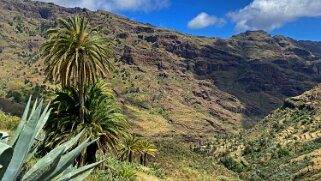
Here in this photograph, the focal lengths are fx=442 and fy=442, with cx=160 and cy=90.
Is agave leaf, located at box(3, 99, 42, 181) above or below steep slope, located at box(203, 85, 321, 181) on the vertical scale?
above

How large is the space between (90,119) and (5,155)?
23372 millimetres

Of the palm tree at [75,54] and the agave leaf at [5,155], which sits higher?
the palm tree at [75,54]

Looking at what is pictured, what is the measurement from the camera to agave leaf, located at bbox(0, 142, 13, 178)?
379cm

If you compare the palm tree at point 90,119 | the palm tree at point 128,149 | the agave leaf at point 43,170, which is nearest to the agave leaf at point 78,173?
the agave leaf at point 43,170

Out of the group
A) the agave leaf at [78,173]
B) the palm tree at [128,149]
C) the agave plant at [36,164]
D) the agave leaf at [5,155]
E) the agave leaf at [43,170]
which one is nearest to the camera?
the agave leaf at [5,155]

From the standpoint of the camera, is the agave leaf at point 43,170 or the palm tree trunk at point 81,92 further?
the palm tree trunk at point 81,92

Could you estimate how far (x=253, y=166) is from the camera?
494ft

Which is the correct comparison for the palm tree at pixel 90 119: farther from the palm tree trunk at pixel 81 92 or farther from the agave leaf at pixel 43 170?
the agave leaf at pixel 43 170

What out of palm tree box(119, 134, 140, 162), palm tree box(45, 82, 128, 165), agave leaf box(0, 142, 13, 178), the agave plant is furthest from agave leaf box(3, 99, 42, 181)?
palm tree box(119, 134, 140, 162)

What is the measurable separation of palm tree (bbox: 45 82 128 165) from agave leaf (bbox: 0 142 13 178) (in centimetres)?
2195

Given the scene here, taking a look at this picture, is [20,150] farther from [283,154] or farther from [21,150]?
[283,154]

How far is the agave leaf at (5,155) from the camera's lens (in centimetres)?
379

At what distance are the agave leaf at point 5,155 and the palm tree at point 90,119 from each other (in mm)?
21945

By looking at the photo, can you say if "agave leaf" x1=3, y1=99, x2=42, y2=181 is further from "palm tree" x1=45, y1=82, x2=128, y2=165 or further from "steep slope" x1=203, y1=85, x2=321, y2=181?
"steep slope" x1=203, y1=85, x2=321, y2=181
